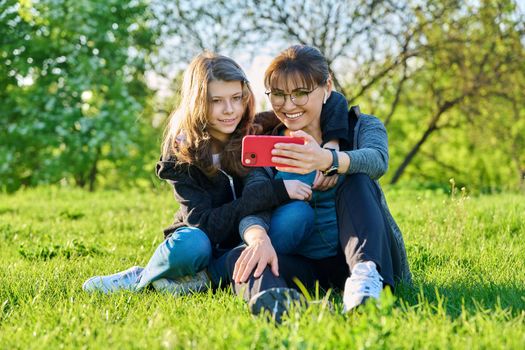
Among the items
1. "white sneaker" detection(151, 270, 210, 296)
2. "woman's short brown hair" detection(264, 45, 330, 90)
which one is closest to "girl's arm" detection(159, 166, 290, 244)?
"white sneaker" detection(151, 270, 210, 296)

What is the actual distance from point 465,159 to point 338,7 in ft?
47.8

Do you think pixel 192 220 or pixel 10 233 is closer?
pixel 192 220

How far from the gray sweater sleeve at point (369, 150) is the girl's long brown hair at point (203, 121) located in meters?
0.62

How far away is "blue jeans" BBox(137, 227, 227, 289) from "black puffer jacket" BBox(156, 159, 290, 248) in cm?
9

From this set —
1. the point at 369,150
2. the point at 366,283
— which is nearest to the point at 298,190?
the point at 369,150

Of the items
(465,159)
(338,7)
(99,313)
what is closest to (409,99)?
(338,7)

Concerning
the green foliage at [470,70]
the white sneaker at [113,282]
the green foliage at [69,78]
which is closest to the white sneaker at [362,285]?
the white sneaker at [113,282]

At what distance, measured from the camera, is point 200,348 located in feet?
7.42

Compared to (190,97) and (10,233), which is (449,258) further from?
(10,233)

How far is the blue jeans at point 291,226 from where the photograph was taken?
333cm

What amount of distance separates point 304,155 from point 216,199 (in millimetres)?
783

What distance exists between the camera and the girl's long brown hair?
140 inches

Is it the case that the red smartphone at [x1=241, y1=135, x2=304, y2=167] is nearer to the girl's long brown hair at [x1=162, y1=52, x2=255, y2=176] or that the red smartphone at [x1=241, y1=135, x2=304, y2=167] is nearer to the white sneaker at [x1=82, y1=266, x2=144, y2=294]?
the girl's long brown hair at [x1=162, y1=52, x2=255, y2=176]

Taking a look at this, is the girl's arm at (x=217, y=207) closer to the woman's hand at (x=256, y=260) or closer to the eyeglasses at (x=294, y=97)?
the woman's hand at (x=256, y=260)
